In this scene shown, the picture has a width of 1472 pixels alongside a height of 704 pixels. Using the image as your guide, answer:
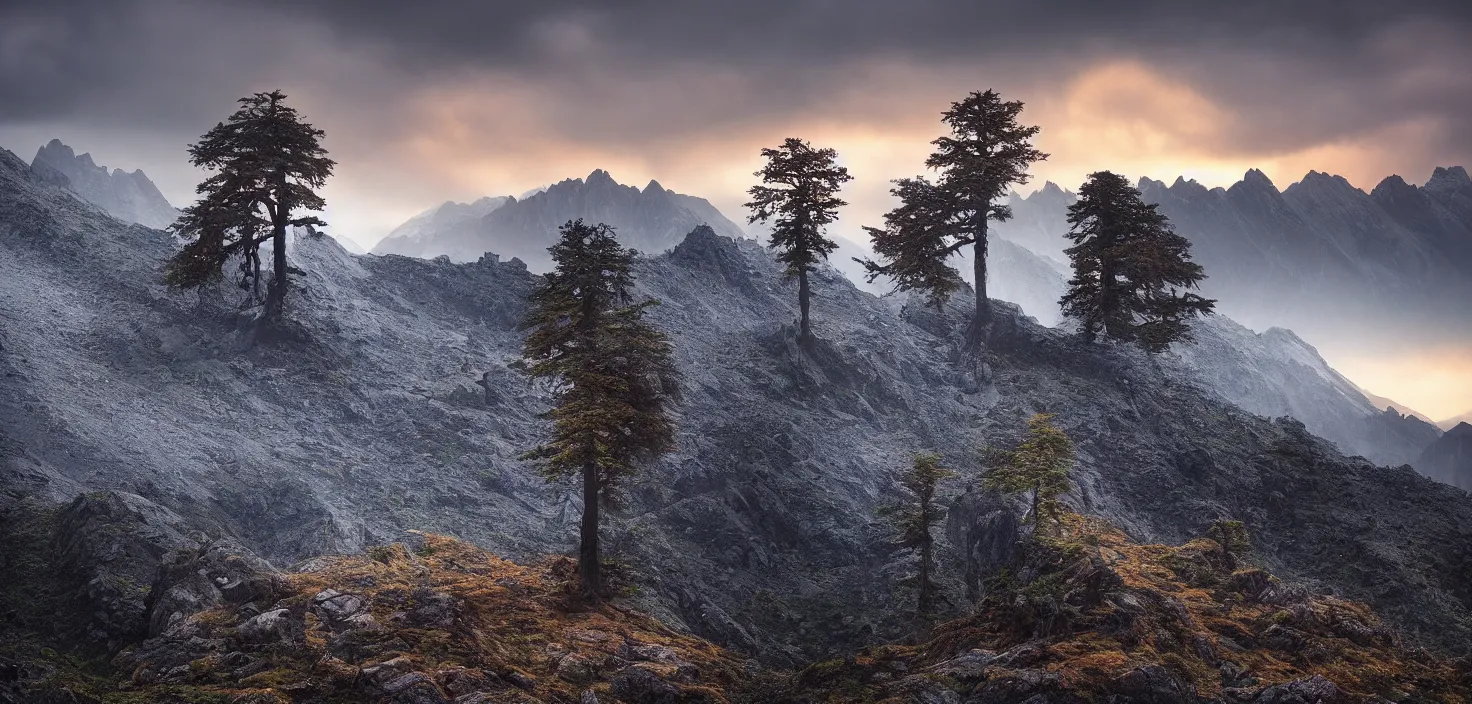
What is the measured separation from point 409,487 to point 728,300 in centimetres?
2855

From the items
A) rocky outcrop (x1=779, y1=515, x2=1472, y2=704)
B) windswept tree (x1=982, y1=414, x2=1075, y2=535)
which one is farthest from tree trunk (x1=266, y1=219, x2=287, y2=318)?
windswept tree (x1=982, y1=414, x2=1075, y2=535)

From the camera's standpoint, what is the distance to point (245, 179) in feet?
123

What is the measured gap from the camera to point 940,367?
52000mm

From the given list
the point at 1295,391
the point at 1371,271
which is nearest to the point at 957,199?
the point at 1295,391

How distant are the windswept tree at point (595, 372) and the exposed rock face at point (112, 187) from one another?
15134 cm

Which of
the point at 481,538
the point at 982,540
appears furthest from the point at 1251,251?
the point at 481,538

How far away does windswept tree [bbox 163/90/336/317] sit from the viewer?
37344 millimetres

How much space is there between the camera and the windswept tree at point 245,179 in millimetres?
37344

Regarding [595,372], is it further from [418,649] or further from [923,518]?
[923,518]

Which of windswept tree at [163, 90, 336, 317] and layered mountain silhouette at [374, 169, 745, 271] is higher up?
layered mountain silhouette at [374, 169, 745, 271]

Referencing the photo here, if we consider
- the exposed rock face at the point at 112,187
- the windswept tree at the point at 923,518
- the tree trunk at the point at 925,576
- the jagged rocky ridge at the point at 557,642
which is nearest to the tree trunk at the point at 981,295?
the windswept tree at the point at 923,518

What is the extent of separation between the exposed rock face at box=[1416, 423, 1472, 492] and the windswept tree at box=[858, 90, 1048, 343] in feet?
291

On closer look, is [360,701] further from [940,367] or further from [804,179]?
[940,367]

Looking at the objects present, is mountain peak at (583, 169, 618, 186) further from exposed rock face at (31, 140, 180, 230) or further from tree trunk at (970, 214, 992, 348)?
tree trunk at (970, 214, 992, 348)
